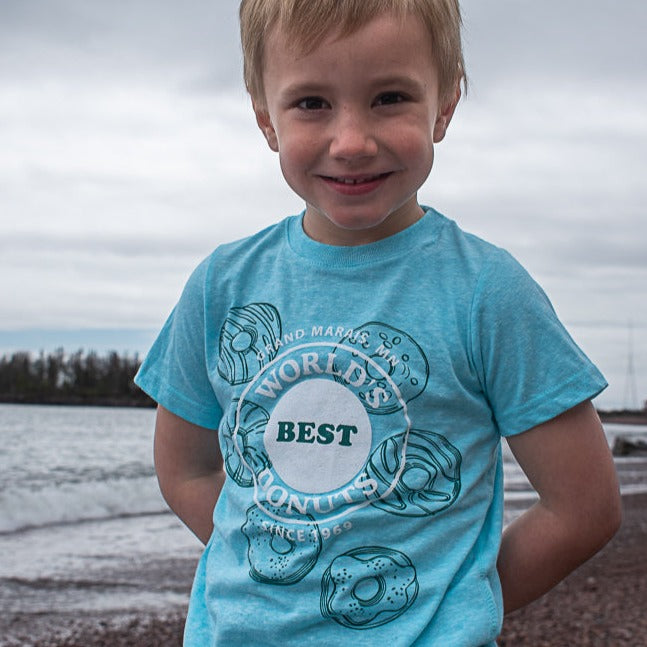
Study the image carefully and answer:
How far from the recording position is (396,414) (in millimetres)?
1593

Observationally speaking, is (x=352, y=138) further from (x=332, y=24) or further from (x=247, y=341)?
(x=247, y=341)

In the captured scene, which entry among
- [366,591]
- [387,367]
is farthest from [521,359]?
[366,591]

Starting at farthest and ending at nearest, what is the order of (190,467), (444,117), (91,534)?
(91,534), (190,467), (444,117)

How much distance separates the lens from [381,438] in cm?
159

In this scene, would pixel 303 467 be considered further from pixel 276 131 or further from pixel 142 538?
pixel 142 538

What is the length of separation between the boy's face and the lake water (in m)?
6.03

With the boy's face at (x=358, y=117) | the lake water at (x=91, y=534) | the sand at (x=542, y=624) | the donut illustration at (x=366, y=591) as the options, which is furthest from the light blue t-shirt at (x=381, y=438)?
the lake water at (x=91, y=534)

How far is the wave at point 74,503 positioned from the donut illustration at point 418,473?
11605 mm

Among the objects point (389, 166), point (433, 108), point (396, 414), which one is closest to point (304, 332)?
point (396, 414)

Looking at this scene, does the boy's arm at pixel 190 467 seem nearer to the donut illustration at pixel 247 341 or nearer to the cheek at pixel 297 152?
the donut illustration at pixel 247 341

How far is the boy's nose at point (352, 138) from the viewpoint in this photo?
5.12 ft

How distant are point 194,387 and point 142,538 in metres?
10.0

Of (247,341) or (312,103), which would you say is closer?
(312,103)

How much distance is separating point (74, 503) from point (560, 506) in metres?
14.1
